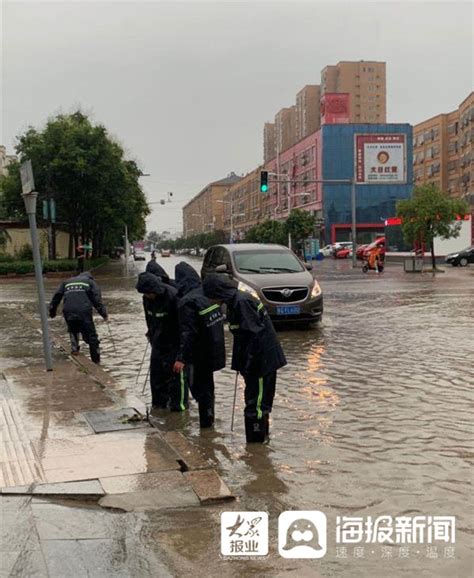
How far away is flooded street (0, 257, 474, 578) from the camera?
13.2 feet

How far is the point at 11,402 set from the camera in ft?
25.4

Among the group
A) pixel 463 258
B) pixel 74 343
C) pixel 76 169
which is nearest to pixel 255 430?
pixel 74 343

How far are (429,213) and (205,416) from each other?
30981 mm

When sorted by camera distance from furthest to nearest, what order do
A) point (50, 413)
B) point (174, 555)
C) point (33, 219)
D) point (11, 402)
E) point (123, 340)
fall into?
point (123, 340), point (33, 219), point (11, 402), point (50, 413), point (174, 555)

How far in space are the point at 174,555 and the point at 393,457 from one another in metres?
2.36

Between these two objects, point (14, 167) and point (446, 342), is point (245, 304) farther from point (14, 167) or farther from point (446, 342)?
point (14, 167)

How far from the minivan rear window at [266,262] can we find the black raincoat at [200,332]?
7825mm

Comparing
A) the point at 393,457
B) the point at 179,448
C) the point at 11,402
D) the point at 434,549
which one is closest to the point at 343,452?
the point at 393,457

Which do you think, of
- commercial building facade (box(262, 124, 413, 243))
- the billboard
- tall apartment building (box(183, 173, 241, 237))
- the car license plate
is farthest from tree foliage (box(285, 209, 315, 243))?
tall apartment building (box(183, 173, 241, 237))

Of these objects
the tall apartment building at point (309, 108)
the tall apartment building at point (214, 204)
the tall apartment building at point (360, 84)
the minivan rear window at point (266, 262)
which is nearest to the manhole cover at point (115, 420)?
the minivan rear window at point (266, 262)

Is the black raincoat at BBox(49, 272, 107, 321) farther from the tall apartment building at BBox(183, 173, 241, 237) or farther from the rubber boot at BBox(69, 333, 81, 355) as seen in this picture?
the tall apartment building at BBox(183, 173, 241, 237)

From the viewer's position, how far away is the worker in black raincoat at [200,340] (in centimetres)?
625

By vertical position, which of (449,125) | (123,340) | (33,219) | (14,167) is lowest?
(123,340)

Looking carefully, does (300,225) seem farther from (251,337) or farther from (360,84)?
(360,84)
